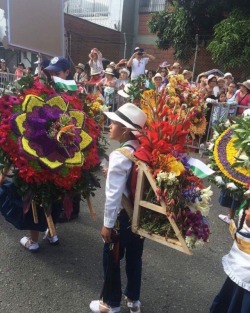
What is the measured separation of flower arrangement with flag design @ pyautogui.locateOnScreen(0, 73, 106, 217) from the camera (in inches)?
112

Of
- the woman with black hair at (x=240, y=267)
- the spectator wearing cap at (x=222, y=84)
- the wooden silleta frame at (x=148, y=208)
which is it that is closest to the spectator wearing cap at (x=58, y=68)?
the wooden silleta frame at (x=148, y=208)

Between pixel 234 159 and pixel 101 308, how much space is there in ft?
4.94

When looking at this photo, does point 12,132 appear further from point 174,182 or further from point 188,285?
point 188,285

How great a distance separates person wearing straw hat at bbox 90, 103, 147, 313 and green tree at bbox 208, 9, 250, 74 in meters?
10.3

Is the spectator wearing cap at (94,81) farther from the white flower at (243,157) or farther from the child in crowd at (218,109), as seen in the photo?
the white flower at (243,157)

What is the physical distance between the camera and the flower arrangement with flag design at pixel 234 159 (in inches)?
101

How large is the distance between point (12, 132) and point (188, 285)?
2.03 metres

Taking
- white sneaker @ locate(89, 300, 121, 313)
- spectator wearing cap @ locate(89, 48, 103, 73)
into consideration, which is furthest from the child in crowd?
white sneaker @ locate(89, 300, 121, 313)

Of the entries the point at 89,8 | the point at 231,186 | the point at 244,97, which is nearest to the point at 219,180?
the point at 231,186

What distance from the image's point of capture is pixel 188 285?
3.32 meters

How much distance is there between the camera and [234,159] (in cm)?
269

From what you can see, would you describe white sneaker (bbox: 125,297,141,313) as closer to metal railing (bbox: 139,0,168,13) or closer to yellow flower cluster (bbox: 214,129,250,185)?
yellow flower cluster (bbox: 214,129,250,185)

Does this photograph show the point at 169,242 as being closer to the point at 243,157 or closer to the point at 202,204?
the point at 202,204

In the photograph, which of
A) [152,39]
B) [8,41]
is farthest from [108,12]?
[8,41]
